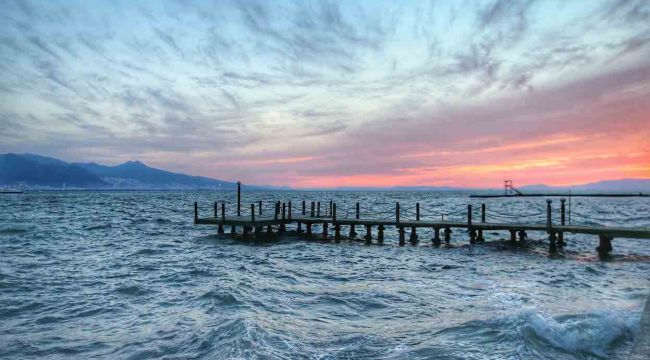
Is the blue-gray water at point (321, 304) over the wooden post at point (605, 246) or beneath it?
beneath

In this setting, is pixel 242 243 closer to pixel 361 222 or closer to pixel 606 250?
pixel 361 222

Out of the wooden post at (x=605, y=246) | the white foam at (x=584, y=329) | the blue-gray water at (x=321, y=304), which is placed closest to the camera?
the white foam at (x=584, y=329)

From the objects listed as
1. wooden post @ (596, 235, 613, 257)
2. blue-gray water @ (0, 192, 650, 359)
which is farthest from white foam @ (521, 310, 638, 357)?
wooden post @ (596, 235, 613, 257)

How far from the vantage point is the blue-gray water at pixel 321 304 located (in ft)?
32.2

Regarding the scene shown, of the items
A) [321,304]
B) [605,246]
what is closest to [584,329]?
[321,304]

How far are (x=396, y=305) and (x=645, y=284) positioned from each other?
33.7ft

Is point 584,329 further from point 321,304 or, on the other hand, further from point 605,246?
point 605,246

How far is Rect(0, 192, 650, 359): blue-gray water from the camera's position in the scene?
32.2ft

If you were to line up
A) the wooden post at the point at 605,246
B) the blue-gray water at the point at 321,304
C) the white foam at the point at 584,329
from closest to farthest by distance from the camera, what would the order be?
the white foam at the point at 584,329
the blue-gray water at the point at 321,304
the wooden post at the point at 605,246

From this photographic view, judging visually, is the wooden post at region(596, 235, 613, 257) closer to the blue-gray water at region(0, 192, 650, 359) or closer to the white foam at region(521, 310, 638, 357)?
the blue-gray water at region(0, 192, 650, 359)

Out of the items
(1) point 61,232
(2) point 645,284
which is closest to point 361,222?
(2) point 645,284

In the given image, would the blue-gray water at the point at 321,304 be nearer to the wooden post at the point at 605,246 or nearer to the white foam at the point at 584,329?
the white foam at the point at 584,329

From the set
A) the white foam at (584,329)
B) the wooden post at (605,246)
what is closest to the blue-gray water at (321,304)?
the white foam at (584,329)

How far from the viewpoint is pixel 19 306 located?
45.1 ft
